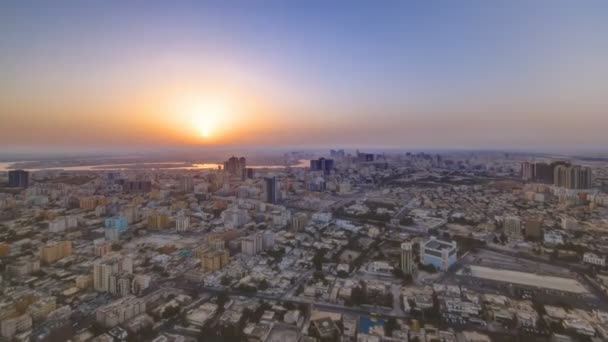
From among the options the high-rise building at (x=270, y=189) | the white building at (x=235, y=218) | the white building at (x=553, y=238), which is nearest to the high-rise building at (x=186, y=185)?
the high-rise building at (x=270, y=189)

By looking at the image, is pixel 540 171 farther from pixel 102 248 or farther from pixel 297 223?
pixel 102 248

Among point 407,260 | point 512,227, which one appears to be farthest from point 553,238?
point 407,260

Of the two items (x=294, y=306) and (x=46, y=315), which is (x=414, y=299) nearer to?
(x=294, y=306)

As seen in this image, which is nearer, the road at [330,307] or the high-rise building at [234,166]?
the road at [330,307]

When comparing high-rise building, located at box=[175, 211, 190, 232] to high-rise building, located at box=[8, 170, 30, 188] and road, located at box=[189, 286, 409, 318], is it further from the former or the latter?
high-rise building, located at box=[8, 170, 30, 188]

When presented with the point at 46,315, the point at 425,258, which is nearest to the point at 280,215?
the point at 425,258

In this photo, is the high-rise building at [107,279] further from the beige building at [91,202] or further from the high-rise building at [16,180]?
the high-rise building at [16,180]
